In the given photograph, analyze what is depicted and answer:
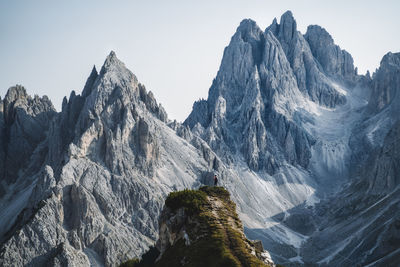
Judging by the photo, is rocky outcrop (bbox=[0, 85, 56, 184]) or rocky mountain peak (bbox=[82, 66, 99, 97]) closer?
rocky mountain peak (bbox=[82, 66, 99, 97])

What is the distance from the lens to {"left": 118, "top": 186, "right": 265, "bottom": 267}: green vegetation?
3759 centimetres

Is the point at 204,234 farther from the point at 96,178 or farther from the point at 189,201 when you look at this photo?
the point at 96,178

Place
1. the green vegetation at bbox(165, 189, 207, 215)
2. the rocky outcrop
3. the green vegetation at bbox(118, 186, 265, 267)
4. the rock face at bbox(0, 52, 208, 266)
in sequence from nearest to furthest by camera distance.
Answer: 1. the green vegetation at bbox(118, 186, 265, 267)
2. the green vegetation at bbox(165, 189, 207, 215)
3. the rock face at bbox(0, 52, 208, 266)
4. the rocky outcrop

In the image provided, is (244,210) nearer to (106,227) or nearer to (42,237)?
(106,227)

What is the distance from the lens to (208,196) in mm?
48156

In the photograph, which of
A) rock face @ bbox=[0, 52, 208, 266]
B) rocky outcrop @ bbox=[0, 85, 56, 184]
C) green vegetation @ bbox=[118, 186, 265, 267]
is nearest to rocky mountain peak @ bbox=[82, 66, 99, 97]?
rock face @ bbox=[0, 52, 208, 266]

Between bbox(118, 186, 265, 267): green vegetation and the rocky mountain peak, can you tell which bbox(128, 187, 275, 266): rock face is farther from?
the rocky mountain peak

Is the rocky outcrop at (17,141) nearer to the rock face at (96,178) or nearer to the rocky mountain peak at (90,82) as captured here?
the rock face at (96,178)

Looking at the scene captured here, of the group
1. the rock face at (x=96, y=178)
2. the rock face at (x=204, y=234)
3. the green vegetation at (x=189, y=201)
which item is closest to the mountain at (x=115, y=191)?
the rock face at (x=96, y=178)

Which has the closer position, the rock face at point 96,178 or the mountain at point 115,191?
the rock face at point 96,178

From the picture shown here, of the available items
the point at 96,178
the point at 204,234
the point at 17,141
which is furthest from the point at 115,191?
the point at 204,234

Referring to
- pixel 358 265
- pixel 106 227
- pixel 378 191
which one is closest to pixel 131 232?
pixel 106 227

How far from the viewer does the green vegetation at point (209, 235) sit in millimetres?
37594

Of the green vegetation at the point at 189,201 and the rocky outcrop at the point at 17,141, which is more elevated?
the rocky outcrop at the point at 17,141
